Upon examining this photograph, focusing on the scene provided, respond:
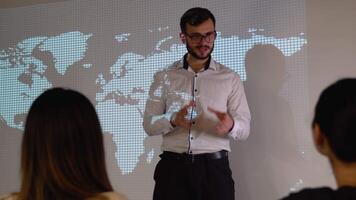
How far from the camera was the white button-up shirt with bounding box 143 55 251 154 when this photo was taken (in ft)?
9.16

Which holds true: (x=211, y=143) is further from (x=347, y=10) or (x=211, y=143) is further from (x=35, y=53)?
(x=35, y=53)

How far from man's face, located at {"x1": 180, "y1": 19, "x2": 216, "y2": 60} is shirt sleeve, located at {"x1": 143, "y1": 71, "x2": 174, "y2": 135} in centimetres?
27

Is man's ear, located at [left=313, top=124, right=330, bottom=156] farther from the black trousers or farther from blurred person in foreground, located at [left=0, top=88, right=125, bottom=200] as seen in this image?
the black trousers

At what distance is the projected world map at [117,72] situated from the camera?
333cm

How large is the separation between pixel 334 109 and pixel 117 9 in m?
2.67

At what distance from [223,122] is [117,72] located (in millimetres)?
1262

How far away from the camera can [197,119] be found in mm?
2848

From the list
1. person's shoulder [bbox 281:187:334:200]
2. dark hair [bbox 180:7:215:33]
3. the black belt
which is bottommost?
the black belt

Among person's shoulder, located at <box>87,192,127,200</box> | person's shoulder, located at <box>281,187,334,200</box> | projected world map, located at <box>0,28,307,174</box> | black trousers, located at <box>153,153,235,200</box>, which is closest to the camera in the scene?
person's shoulder, located at <box>281,187,334,200</box>

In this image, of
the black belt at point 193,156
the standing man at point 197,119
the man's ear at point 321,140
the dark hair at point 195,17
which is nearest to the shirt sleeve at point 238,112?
the standing man at point 197,119

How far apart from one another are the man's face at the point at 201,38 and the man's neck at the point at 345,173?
60.8 inches

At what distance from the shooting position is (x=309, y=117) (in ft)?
10.4

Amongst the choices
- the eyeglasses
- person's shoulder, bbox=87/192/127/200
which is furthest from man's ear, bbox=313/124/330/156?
the eyeglasses

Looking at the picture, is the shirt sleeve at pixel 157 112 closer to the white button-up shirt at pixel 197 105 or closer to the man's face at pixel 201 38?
the white button-up shirt at pixel 197 105
